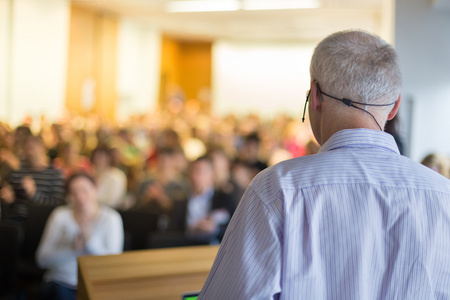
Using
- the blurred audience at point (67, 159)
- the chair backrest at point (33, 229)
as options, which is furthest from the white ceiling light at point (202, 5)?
the chair backrest at point (33, 229)

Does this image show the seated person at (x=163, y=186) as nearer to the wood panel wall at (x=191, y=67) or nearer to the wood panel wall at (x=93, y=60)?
the wood panel wall at (x=93, y=60)

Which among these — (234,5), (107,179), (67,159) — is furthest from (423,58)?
(234,5)

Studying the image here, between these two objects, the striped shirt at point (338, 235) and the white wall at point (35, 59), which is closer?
the striped shirt at point (338, 235)

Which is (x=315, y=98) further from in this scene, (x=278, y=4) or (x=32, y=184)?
(x=278, y=4)

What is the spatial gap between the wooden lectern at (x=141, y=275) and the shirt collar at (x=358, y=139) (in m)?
0.98

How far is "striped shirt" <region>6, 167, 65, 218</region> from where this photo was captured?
4695 mm

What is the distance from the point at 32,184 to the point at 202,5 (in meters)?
8.23

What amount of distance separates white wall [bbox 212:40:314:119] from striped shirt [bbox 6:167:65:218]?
1465 centimetres

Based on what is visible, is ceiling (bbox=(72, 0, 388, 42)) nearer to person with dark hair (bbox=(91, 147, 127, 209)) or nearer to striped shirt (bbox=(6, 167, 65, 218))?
→ person with dark hair (bbox=(91, 147, 127, 209))

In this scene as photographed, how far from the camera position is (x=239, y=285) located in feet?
3.34

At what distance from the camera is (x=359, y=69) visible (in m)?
1.12

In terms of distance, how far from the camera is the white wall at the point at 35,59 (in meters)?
5.77

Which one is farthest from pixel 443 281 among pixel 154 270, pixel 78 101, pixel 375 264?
pixel 78 101

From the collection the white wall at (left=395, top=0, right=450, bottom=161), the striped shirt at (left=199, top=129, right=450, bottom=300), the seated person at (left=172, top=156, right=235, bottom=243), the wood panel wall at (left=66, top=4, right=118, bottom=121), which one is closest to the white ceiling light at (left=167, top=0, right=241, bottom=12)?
the wood panel wall at (left=66, top=4, right=118, bottom=121)
